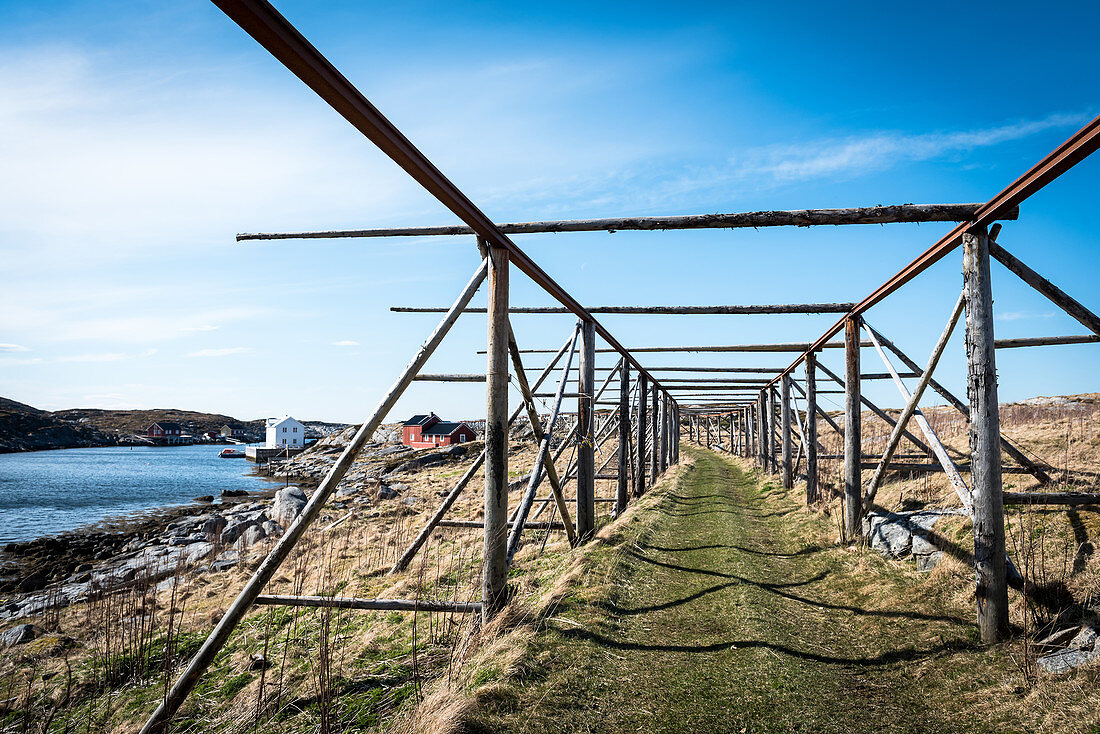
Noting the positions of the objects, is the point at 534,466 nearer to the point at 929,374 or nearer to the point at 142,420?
the point at 929,374

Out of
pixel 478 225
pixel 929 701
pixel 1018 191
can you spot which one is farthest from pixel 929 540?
pixel 478 225

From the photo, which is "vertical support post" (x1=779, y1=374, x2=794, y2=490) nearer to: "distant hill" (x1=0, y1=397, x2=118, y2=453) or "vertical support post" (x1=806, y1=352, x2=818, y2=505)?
"vertical support post" (x1=806, y1=352, x2=818, y2=505)

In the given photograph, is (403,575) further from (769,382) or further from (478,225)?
(769,382)

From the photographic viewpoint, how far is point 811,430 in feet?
40.7

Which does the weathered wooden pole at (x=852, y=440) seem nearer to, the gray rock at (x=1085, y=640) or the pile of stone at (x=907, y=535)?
the pile of stone at (x=907, y=535)

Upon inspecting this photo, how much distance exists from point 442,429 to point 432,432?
1.65 m

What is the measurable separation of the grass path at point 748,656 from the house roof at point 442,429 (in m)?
52.6

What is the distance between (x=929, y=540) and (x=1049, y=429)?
842 cm

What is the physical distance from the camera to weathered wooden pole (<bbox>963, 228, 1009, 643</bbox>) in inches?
177

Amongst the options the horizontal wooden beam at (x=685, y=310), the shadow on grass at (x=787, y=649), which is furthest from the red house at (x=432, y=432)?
the shadow on grass at (x=787, y=649)

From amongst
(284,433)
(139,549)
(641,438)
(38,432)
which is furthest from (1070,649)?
(38,432)

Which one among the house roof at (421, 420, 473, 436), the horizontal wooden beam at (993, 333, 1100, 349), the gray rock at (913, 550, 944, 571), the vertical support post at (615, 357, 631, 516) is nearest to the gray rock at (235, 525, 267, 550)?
the vertical support post at (615, 357, 631, 516)

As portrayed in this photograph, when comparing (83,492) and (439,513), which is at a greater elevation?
(439,513)

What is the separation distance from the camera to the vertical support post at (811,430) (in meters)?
12.0
